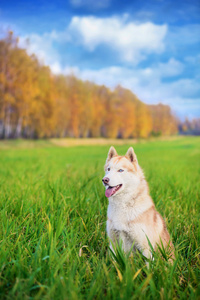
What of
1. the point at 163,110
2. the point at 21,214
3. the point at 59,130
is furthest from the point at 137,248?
the point at 163,110

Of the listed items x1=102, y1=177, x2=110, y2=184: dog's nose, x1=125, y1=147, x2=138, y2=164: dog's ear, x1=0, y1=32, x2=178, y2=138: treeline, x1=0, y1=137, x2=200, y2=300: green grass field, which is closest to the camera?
x1=0, y1=137, x2=200, y2=300: green grass field

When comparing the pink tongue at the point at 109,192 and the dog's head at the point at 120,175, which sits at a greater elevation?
the dog's head at the point at 120,175

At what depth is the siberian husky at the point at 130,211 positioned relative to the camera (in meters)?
2.41

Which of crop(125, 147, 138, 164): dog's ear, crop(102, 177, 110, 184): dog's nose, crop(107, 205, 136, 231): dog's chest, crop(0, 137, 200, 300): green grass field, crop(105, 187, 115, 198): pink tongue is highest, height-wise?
crop(125, 147, 138, 164): dog's ear

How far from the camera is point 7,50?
29797 millimetres

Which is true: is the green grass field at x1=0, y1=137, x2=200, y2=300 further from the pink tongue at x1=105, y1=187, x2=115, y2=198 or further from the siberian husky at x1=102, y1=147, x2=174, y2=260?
the pink tongue at x1=105, y1=187, x2=115, y2=198

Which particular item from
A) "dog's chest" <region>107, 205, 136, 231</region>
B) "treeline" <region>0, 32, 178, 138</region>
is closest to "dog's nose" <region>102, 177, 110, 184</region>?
"dog's chest" <region>107, 205, 136, 231</region>

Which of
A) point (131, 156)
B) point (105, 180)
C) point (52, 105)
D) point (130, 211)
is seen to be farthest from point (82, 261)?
point (52, 105)

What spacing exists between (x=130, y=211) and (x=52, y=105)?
36.4 meters

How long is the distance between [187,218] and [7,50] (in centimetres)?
3259

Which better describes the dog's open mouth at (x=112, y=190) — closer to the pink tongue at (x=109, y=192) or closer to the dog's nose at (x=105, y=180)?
the pink tongue at (x=109, y=192)

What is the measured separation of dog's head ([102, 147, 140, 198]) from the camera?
7.97 ft

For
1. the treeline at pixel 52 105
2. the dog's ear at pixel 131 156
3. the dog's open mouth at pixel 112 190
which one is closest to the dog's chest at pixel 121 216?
the dog's open mouth at pixel 112 190

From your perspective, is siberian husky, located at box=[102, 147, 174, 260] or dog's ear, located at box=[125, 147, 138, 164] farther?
dog's ear, located at box=[125, 147, 138, 164]
